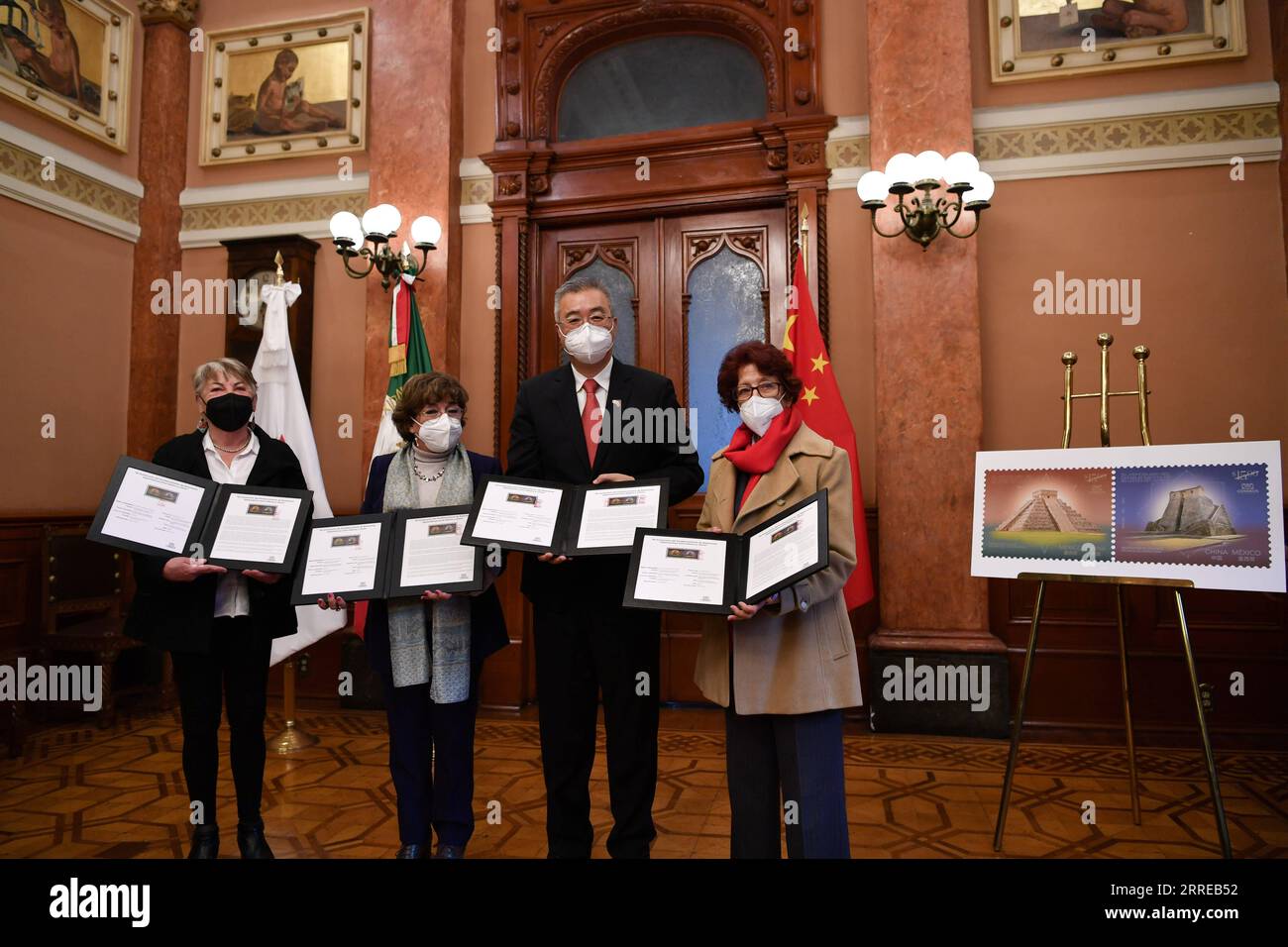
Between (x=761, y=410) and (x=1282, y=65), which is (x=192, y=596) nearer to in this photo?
(x=761, y=410)

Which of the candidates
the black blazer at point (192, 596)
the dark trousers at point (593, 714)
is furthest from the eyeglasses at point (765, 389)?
the black blazer at point (192, 596)

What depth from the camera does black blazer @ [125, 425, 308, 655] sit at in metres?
2.51

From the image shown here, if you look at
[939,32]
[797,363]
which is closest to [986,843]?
[797,363]

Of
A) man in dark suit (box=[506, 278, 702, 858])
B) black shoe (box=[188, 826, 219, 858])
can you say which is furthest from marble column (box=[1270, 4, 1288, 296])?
black shoe (box=[188, 826, 219, 858])

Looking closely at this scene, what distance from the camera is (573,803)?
2457 millimetres

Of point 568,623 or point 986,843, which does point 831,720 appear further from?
point 986,843

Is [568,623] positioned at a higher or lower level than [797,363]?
lower

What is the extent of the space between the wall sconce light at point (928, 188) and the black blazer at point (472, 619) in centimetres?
295

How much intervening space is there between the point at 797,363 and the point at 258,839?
344cm

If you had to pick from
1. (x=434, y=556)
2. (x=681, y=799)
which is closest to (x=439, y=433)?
(x=434, y=556)

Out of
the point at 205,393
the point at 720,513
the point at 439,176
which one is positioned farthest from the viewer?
the point at 439,176

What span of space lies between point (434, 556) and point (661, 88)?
4.39 m

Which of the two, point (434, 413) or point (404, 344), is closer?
point (434, 413)

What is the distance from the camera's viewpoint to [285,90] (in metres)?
5.80
